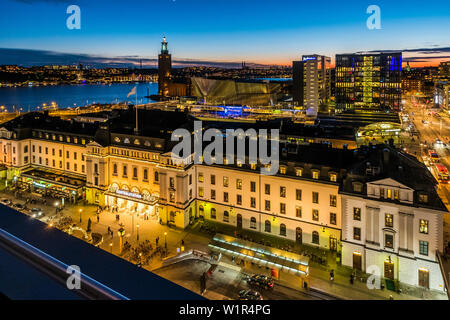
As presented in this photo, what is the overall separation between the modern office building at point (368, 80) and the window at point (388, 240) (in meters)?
95.3

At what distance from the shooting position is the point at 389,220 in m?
26.2

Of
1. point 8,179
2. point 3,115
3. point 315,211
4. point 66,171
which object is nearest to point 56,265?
point 315,211

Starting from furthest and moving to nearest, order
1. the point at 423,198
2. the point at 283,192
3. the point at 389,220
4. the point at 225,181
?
the point at 225,181, the point at 283,192, the point at 389,220, the point at 423,198

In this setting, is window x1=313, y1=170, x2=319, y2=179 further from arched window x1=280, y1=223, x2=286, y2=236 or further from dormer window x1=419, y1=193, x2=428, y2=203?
dormer window x1=419, y1=193, x2=428, y2=203

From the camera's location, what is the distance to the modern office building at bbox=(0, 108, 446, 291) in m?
25.6

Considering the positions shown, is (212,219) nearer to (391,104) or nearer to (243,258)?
(243,258)

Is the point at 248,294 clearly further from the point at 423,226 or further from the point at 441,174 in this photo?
the point at 441,174

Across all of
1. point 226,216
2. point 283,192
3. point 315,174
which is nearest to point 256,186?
point 283,192

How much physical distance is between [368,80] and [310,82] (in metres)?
22.2

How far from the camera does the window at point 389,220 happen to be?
2608 centimetres

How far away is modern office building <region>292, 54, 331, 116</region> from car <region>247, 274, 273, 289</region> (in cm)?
9556

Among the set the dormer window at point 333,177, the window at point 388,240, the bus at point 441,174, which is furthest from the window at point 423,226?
the bus at point 441,174

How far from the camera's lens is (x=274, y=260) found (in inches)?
1064
